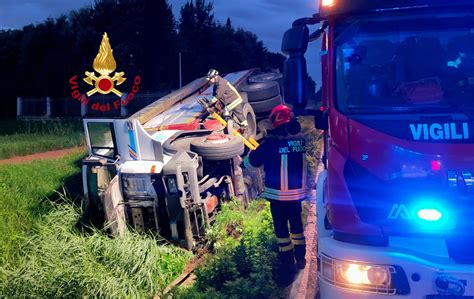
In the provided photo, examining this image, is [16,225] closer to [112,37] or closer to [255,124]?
[255,124]

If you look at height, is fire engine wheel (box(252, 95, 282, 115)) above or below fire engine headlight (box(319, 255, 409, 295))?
above

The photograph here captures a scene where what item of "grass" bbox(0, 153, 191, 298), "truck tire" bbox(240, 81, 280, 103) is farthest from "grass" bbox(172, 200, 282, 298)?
"truck tire" bbox(240, 81, 280, 103)

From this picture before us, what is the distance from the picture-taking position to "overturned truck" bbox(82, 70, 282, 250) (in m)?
6.55

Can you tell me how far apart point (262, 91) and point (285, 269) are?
5878 mm

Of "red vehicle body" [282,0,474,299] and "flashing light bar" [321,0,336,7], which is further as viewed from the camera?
"flashing light bar" [321,0,336,7]

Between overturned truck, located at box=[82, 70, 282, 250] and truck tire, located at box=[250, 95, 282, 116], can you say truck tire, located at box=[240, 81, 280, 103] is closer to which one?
truck tire, located at box=[250, 95, 282, 116]

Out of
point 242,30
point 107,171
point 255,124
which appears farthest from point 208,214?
point 242,30

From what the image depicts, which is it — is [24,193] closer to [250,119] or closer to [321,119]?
[250,119]

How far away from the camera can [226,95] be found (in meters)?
9.47

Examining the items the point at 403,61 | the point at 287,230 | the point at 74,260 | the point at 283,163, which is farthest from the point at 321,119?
the point at 74,260

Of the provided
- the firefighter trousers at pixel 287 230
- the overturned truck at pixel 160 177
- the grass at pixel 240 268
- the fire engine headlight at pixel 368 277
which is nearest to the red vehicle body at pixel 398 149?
the fire engine headlight at pixel 368 277

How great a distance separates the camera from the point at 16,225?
756 centimetres

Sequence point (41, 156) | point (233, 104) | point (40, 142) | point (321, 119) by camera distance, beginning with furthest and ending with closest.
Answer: point (40, 142) → point (41, 156) → point (233, 104) → point (321, 119)

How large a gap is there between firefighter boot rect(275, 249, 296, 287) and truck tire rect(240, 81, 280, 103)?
561 centimetres
